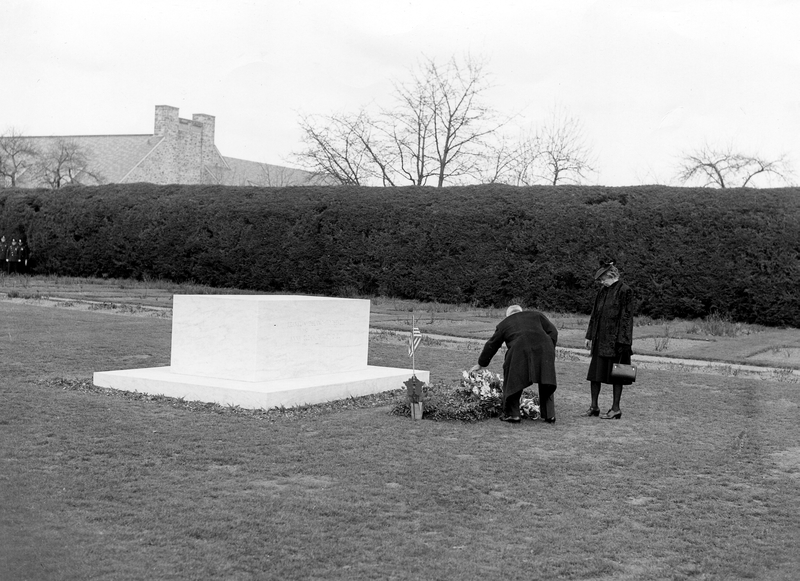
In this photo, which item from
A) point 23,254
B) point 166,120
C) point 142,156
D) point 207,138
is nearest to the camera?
point 23,254

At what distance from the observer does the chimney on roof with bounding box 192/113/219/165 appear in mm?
57281

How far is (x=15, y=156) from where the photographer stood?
57938mm

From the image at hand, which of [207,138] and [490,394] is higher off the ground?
[207,138]

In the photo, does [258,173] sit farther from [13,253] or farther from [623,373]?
[623,373]

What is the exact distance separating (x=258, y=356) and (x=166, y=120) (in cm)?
4655

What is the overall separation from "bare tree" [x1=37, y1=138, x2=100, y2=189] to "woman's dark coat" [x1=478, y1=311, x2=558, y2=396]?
154ft

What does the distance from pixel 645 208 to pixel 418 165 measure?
1417 centimetres

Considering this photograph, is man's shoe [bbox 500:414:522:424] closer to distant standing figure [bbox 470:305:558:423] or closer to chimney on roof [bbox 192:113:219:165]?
distant standing figure [bbox 470:305:558:423]

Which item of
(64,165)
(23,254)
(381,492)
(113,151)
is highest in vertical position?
(113,151)

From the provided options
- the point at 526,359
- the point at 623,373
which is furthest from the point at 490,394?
the point at 623,373

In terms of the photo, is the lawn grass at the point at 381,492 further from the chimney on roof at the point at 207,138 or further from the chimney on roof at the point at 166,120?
the chimney on roof at the point at 207,138

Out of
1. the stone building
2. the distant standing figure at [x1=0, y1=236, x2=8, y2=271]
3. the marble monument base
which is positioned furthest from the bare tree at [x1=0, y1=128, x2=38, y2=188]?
the marble monument base

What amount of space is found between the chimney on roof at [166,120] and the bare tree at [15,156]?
787cm

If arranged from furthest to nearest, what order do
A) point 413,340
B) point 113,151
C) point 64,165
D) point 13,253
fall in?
point 113,151, point 64,165, point 13,253, point 413,340
